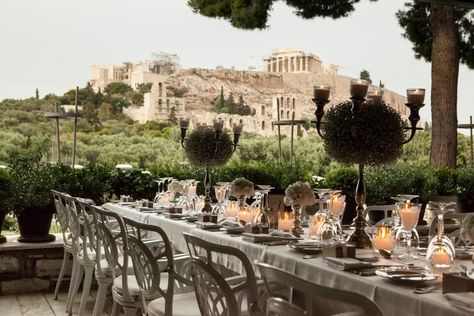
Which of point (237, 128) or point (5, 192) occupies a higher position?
point (237, 128)

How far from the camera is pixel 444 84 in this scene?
8.96 metres

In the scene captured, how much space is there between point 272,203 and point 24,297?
8.04 ft

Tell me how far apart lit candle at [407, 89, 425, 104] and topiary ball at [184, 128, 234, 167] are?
7.62 ft

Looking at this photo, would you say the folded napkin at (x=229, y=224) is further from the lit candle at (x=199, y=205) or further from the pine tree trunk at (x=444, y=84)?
the pine tree trunk at (x=444, y=84)

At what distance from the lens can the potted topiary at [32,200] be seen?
5.27m

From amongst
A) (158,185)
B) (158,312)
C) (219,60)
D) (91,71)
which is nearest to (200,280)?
(158,312)

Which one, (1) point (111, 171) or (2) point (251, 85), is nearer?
(1) point (111, 171)

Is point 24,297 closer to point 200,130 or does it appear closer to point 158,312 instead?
point 200,130

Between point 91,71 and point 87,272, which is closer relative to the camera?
point 87,272

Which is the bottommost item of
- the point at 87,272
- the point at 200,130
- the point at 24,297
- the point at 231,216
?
the point at 24,297

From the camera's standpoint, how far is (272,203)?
3.85 m

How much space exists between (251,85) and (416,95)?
22857mm

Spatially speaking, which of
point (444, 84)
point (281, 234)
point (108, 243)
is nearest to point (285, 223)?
point (281, 234)

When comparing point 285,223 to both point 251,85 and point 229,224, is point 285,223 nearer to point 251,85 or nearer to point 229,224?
point 229,224
